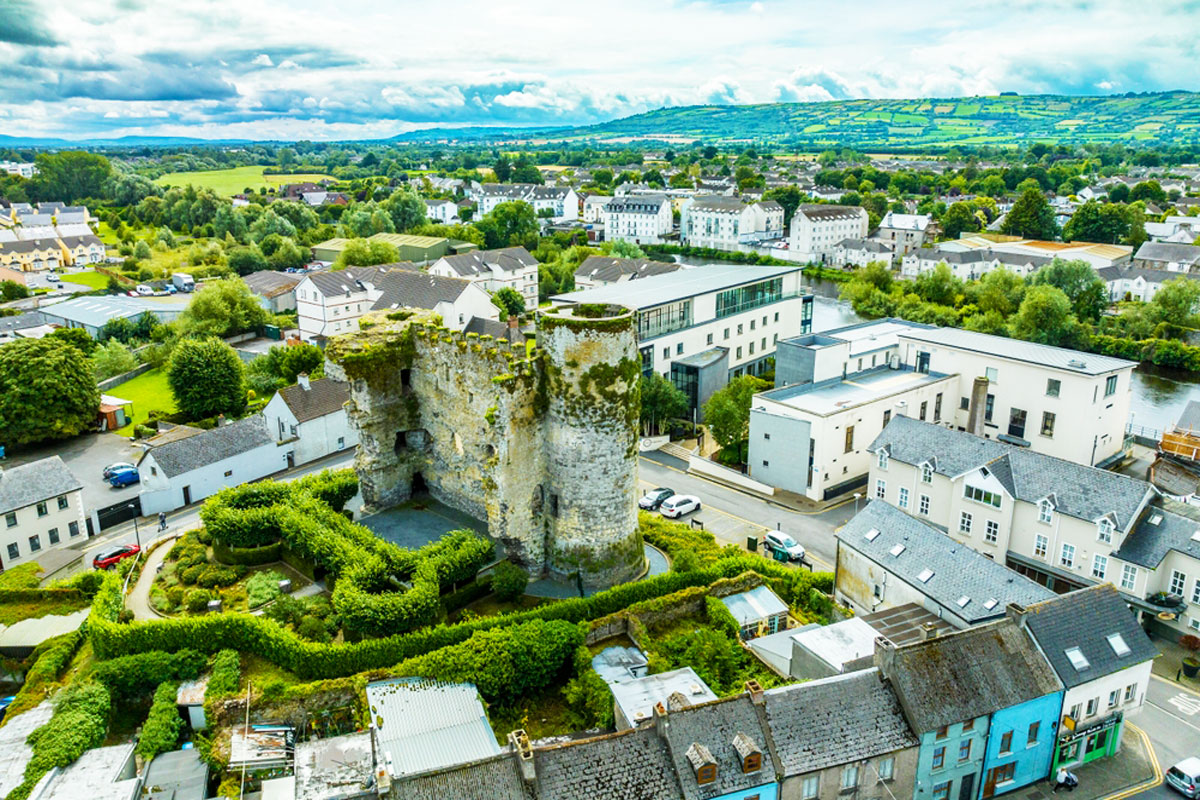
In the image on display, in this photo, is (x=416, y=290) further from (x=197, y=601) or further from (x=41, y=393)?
(x=197, y=601)

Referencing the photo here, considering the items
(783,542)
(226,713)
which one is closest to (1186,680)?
(783,542)

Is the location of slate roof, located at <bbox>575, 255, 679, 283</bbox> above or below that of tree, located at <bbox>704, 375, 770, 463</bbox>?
above

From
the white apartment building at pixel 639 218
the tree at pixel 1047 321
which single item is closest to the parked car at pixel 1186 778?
the tree at pixel 1047 321

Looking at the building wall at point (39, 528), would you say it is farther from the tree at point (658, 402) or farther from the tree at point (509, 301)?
the tree at point (509, 301)

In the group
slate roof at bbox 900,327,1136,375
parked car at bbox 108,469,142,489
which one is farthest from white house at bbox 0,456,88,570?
slate roof at bbox 900,327,1136,375

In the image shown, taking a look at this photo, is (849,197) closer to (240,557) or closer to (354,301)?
(354,301)

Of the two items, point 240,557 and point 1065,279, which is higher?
point 1065,279

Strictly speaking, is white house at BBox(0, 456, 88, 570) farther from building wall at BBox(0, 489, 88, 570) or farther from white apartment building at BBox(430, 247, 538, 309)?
white apartment building at BBox(430, 247, 538, 309)

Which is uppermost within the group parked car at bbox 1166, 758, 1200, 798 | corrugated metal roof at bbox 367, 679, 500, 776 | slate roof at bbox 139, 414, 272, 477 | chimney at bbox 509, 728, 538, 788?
chimney at bbox 509, 728, 538, 788
